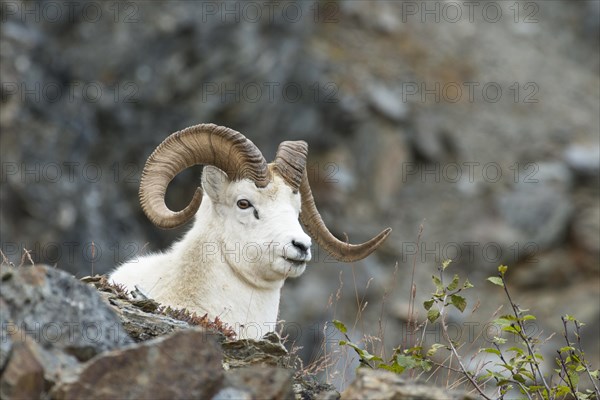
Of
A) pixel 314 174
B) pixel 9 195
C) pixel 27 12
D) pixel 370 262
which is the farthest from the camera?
pixel 314 174

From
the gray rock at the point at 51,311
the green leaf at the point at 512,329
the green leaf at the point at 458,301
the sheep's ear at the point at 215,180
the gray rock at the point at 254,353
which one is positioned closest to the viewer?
the gray rock at the point at 51,311

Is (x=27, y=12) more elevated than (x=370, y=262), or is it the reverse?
(x=27, y=12)

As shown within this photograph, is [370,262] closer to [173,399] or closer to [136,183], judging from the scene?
[136,183]

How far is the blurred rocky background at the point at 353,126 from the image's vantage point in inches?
983

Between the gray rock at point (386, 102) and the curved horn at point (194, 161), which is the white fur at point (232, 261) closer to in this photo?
the curved horn at point (194, 161)

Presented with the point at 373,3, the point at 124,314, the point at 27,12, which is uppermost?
the point at 373,3

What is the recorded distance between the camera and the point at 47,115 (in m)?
24.9

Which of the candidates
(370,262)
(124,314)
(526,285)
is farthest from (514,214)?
(124,314)

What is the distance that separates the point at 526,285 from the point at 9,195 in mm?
16181

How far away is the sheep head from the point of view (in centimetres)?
980

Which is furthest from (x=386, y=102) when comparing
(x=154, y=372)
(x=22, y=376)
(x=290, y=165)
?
(x=22, y=376)

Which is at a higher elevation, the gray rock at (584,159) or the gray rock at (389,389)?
the gray rock at (584,159)

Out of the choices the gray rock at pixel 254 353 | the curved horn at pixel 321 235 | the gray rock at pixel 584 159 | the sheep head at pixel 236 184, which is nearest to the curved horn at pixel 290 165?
the sheep head at pixel 236 184

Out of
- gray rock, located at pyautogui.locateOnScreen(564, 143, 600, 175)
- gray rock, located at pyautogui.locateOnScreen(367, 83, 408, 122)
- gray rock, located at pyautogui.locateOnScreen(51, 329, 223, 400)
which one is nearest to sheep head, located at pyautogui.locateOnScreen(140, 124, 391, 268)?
gray rock, located at pyautogui.locateOnScreen(51, 329, 223, 400)
